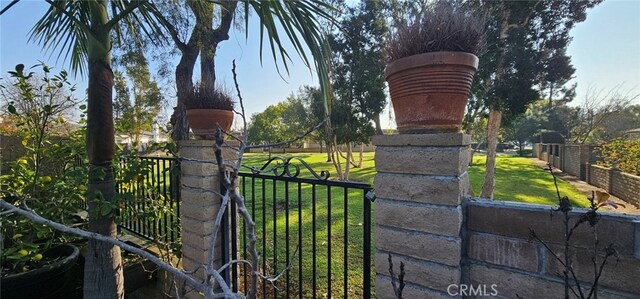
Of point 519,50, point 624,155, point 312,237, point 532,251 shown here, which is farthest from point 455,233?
point 624,155

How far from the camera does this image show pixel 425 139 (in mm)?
1075

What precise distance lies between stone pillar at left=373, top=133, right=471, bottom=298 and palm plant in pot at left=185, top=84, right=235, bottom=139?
110 centimetres

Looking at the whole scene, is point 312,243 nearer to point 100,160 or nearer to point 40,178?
point 100,160

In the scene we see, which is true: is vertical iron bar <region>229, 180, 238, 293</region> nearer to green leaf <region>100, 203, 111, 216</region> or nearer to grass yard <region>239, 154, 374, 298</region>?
grass yard <region>239, 154, 374, 298</region>

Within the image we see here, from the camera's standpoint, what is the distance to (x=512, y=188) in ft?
28.6

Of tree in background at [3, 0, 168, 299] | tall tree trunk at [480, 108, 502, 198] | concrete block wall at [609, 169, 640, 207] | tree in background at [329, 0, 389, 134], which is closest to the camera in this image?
tree in background at [3, 0, 168, 299]

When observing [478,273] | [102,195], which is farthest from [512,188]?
[102,195]

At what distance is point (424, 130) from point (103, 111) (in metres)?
1.80

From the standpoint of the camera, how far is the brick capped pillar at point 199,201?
5.98 ft

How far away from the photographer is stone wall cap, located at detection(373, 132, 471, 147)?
102 cm

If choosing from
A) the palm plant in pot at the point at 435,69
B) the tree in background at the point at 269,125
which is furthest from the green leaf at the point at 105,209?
the tree in background at the point at 269,125

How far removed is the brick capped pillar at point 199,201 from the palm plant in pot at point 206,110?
0.10 metres

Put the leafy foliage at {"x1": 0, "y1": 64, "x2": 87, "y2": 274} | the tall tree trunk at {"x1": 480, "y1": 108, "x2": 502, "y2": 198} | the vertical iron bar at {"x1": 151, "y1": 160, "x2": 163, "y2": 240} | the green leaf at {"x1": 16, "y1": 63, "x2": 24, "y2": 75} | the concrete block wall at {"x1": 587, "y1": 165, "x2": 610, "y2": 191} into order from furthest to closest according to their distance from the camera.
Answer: the concrete block wall at {"x1": 587, "y1": 165, "x2": 610, "y2": 191}
the tall tree trunk at {"x1": 480, "y1": 108, "x2": 502, "y2": 198}
the vertical iron bar at {"x1": 151, "y1": 160, "x2": 163, "y2": 240}
the leafy foliage at {"x1": 0, "y1": 64, "x2": 87, "y2": 274}
the green leaf at {"x1": 16, "y1": 63, "x2": 24, "y2": 75}

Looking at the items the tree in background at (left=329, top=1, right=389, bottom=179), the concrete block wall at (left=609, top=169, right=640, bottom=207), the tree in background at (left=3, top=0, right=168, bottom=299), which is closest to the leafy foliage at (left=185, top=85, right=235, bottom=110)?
the tree in background at (left=3, top=0, right=168, bottom=299)
